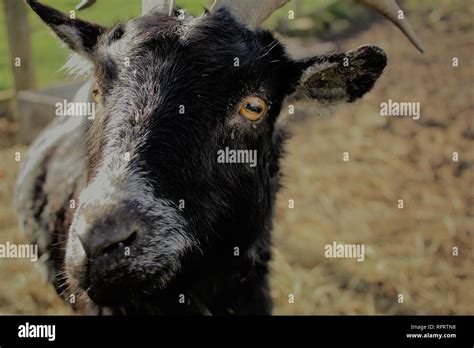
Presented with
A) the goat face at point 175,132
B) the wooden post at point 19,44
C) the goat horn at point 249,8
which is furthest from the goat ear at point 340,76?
the wooden post at point 19,44

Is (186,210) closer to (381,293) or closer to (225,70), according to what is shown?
(225,70)

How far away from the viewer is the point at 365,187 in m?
5.81

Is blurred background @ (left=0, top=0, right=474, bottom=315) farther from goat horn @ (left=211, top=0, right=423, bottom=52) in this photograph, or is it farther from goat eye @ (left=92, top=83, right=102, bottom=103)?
goat eye @ (left=92, top=83, right=102, bottom=103)

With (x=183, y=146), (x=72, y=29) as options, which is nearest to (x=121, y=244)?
(x=183, y=146)

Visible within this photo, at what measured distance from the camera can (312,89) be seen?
9.58 ft

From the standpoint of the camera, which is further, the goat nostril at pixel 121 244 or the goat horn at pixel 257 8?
the goat horn at pixel 257 8

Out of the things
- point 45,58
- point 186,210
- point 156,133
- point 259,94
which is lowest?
point 186,210

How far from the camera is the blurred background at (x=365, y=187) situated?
4457 mm

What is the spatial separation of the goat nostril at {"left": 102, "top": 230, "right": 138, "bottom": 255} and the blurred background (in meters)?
1.42

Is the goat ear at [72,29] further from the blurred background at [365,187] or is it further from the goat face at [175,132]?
the blurred background at [365,187]

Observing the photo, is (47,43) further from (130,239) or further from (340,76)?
(130,239)

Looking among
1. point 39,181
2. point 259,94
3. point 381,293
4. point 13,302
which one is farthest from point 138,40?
point 381,293

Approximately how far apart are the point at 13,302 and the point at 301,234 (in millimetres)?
2451

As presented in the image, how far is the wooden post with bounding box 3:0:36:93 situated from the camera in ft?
18.0
